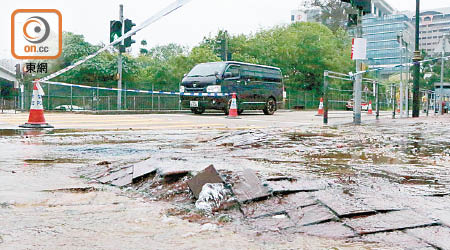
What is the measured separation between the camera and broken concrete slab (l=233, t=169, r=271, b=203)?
2.95 metres

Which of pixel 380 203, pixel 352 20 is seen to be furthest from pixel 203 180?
pixel 352 20

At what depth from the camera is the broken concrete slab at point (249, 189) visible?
116 inches

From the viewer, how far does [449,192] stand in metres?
3.28

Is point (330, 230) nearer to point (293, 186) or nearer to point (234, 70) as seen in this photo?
point (293, 186)

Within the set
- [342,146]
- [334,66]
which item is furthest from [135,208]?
[334,66]

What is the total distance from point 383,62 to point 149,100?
11496 cm

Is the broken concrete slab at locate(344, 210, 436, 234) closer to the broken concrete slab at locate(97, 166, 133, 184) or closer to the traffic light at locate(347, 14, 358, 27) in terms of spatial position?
the broken concrete slab at locate(97, 166, 133, 184)

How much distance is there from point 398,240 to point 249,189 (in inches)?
40.1

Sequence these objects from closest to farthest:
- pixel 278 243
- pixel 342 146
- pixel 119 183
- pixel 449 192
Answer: pixel 278 243 → pixel 449 192 → pixel 119 183 → pixel 342 146

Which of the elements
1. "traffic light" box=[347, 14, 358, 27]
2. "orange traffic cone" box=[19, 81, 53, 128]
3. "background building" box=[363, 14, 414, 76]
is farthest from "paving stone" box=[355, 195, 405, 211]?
"background building" box=[363, 14, 414, 76]

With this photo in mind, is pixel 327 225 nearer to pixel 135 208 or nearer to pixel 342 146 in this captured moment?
pixel 135 208

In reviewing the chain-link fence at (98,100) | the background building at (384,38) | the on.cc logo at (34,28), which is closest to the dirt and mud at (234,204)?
the on.cc logo at (34,28)

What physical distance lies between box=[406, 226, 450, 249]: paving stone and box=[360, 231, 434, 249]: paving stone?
0.04m

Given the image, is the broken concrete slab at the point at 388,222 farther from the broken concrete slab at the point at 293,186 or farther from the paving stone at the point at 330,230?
the broken concrete slab at the point at 293,186
